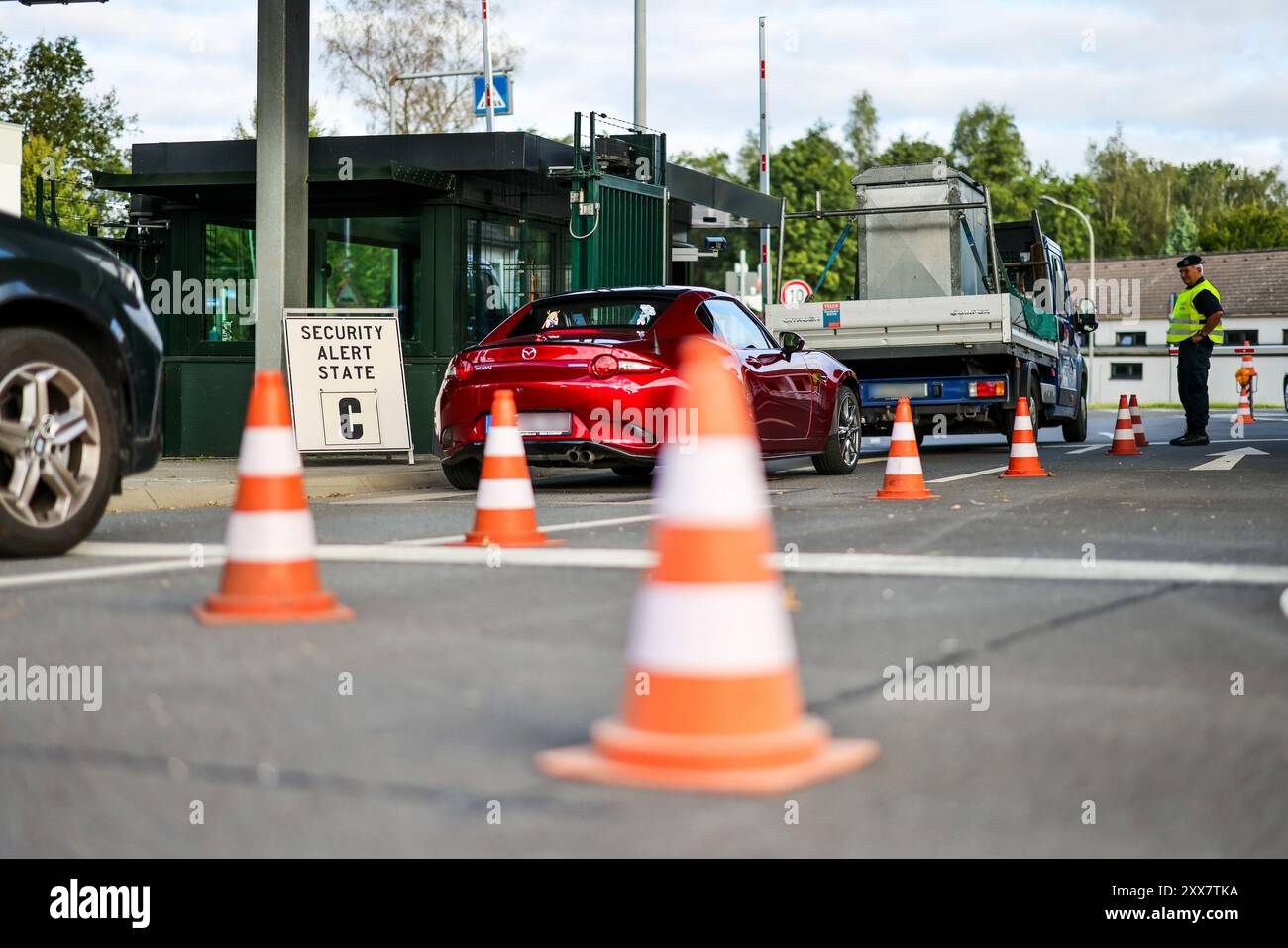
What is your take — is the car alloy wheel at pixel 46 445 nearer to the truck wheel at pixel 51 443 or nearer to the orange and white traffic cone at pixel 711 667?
the truck wheel at pixel 51 443

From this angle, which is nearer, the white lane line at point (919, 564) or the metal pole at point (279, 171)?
the white lane line at point (919, 564)

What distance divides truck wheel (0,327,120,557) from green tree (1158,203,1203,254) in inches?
3436

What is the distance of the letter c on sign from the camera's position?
1466 centimetres

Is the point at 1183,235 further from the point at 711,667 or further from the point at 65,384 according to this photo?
the point at 711,667

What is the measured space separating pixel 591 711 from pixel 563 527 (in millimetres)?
4849

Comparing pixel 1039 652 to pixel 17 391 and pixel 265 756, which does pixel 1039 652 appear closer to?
pixel 265 756

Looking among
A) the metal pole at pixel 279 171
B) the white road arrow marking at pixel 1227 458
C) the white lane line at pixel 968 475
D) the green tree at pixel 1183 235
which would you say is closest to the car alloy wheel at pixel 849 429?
the white lane line at pixel 968 475

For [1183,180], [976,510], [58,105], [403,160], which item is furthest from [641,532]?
[1183,180]

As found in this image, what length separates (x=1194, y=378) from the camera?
19406mm

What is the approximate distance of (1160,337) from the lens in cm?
8256

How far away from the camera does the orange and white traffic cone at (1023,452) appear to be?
45.6ft

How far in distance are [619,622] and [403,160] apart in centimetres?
1303

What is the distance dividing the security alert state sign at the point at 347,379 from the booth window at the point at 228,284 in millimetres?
3353

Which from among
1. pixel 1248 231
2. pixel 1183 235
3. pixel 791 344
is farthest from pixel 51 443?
pixel 1248 231
